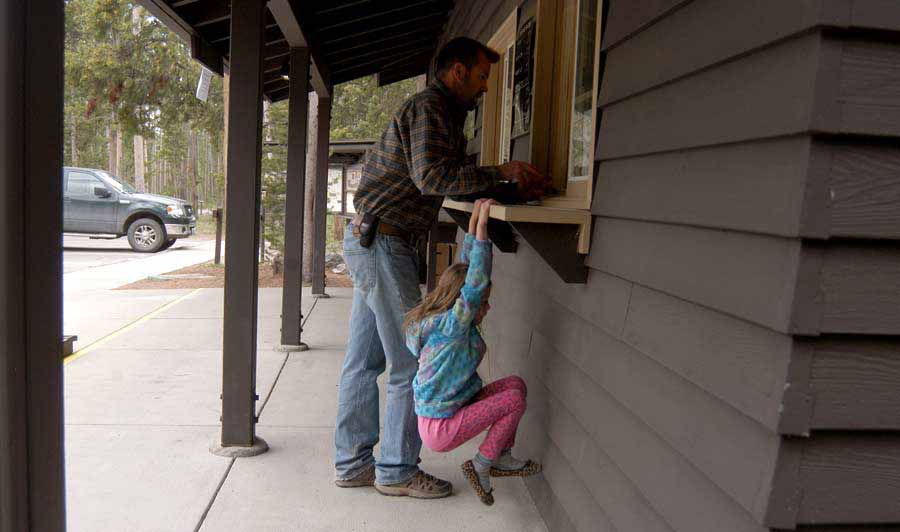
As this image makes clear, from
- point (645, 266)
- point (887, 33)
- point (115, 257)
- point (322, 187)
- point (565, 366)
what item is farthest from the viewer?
point (115, 257)

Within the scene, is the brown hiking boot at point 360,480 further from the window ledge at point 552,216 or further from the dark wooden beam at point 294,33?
the dark wooden beam at point 294,33

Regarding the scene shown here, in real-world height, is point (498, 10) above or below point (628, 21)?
above

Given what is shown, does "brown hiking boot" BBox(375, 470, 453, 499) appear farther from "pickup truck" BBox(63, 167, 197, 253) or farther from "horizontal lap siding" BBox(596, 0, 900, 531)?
"pickup truck" BBox(63, 167, 197, 253)

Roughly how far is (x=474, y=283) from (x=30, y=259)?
1450 millimetres

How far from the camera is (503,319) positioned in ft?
13.6

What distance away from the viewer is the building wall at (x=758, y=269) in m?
1.21

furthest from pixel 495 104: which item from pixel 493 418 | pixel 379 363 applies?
pixel 493 418

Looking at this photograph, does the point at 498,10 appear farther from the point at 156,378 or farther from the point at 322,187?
the point at 322,187

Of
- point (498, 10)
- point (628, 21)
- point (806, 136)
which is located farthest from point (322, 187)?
point (806, 136)

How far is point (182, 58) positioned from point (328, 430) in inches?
754

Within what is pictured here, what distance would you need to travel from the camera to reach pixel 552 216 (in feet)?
7.54

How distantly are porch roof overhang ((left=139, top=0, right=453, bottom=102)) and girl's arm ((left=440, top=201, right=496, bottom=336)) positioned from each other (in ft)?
8.75

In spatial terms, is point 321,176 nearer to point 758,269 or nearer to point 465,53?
point 465,53

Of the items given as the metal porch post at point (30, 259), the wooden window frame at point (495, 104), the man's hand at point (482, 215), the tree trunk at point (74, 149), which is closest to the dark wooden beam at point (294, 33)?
the wooden window frame at point (495, 104)
